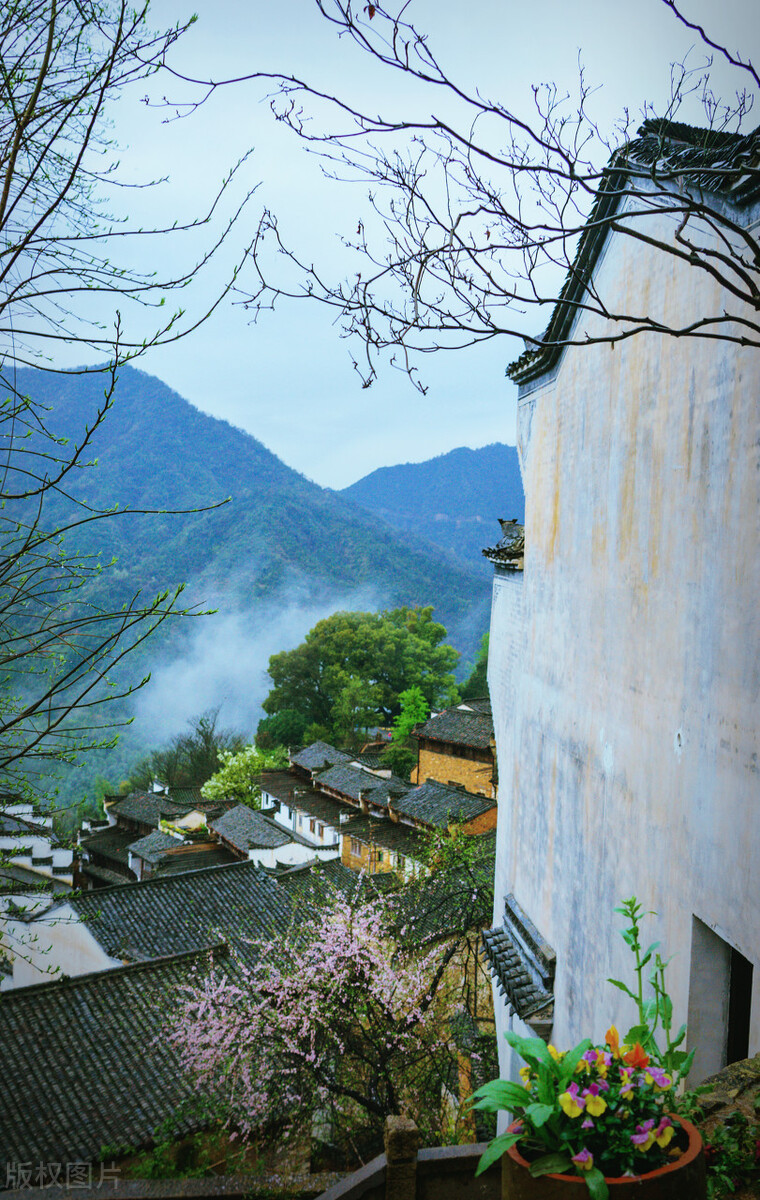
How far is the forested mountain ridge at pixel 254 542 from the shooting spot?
84.9 metres

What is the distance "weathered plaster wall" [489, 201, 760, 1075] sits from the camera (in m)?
2.70

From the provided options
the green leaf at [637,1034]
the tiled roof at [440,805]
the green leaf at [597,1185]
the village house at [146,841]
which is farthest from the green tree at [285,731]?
the green leaf at [597,1185]

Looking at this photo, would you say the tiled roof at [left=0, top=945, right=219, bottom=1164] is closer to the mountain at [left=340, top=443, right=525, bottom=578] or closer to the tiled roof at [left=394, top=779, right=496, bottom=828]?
the tiled roof at [left=394, top=779, right=496, bottom=828]

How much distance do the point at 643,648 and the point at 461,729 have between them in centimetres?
2430

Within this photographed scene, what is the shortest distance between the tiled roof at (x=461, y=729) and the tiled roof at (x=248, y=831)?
7218 mm

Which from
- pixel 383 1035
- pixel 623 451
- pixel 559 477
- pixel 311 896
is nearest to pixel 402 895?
pixel 311 896

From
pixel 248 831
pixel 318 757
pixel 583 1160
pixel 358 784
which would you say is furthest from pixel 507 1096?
pixel 318 757

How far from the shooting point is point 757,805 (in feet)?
8.25

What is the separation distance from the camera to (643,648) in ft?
11.5

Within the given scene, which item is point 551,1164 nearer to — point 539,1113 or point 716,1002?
point 539,1113

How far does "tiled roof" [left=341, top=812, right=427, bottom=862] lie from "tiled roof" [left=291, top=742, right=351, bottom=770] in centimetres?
687

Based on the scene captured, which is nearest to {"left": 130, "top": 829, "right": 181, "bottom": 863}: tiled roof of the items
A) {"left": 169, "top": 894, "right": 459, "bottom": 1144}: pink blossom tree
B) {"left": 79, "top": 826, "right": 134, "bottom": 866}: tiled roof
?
{"left": 79, "top": 826, "right": 134, "bottom": 866}: tiled roof

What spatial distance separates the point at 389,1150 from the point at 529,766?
2.80 m

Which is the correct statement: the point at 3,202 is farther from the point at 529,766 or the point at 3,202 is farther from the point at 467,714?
the point at 467,714
